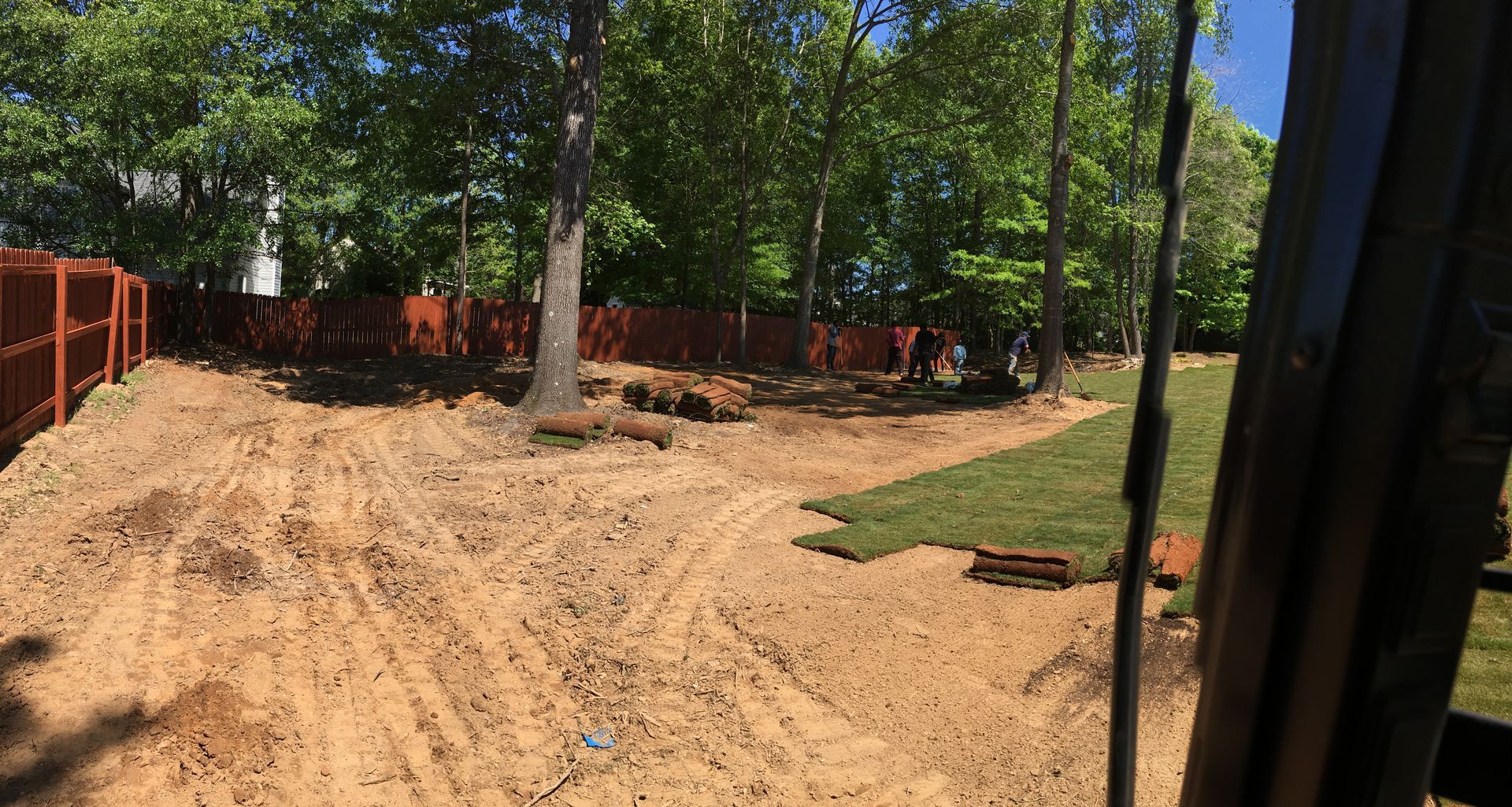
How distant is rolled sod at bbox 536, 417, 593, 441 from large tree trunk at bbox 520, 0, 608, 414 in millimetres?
1014

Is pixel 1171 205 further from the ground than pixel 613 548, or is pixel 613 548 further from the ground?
pixel 1171 205

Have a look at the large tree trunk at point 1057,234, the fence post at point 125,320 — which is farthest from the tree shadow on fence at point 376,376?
the large tree trunk at point 1057,234

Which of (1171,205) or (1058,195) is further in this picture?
(1058,195)

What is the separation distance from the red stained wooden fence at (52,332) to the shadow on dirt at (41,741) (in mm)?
4468

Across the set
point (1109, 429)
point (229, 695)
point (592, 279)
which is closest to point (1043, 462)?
point (1109, 429)

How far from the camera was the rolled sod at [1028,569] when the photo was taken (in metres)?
6.00

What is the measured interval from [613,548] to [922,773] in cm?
366

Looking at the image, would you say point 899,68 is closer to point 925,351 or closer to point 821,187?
point 821,187

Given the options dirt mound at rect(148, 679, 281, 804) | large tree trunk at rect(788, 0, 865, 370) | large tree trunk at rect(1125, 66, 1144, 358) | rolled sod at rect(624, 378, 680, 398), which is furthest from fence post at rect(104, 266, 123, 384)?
large tree trunk at rect(1125, 66, 1144, 358)

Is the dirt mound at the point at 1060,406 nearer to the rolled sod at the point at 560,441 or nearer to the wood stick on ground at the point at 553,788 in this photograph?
the rolled sod at the point at 560,441

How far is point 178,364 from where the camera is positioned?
17.5 meters

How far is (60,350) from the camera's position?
9.33m

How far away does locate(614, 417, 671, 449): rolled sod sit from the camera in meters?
10.7

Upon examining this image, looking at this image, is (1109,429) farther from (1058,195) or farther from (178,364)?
(178,364)
